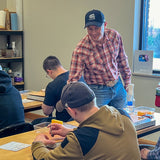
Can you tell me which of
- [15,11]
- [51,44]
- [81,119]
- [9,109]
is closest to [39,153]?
[81,119]

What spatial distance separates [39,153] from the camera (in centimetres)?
199

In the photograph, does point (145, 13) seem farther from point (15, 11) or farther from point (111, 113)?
point (111, 113)

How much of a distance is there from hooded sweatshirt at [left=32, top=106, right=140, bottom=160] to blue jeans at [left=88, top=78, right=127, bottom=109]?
1.46 m

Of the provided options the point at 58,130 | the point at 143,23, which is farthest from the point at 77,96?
the point at 143,23

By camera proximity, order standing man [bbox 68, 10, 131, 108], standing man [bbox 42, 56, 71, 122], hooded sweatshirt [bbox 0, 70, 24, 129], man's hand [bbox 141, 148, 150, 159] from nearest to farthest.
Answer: man's hand [bbox 141, 148, 150, 159] → hooded sweatshirt [bbox 0, 70, 24, 129] → standing man [bbox 68, 10, 131, 108] → standing man [bbox 42, 56, 71, 122]

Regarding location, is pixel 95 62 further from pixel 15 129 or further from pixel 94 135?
pixel 94 135

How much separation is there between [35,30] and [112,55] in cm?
314

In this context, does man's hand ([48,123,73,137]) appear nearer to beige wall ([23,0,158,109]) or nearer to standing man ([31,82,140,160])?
standing man ([31,82,140,160])

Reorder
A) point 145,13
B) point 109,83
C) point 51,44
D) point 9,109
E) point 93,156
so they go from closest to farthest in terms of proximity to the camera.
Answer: point 93,156, point 9,109, point 109,83, point 145,13, point 51,44

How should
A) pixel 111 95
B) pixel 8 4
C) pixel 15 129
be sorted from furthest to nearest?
pixel 8 4, pixel 111 95, pixel 15 129

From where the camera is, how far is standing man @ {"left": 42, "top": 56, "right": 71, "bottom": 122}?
3.58 metres

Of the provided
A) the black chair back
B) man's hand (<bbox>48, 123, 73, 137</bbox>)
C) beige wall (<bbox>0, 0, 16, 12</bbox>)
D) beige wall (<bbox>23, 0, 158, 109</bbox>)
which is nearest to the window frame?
beige wall (<bbox>23, 0, 158, 109</bbox>)

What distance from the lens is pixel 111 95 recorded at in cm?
326

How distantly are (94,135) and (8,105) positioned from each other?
1565 millimetres
